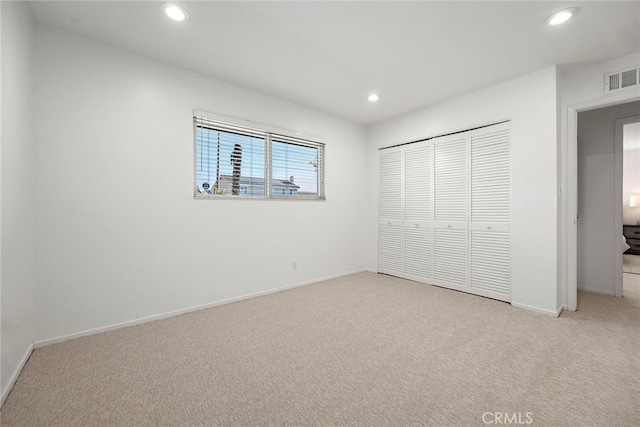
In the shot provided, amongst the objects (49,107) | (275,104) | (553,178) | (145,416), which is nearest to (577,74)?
(553,178)

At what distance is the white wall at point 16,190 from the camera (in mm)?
1632

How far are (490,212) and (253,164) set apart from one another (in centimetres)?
305

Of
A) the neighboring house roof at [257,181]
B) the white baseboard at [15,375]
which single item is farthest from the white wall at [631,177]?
the white baseboard at [15,375]

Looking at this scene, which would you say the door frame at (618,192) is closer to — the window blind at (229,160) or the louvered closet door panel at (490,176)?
the louvered closet door panel at (490,176)

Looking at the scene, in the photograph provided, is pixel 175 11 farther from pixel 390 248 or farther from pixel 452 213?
pixel 390 248

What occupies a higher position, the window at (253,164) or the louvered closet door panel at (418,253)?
the window at (253,164)

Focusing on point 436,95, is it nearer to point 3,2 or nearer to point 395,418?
point 395,418

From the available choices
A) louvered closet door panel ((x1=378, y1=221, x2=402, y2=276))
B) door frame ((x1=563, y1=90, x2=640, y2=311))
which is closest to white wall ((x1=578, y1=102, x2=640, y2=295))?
door frame ((x1=563, y1=90, x2=640, y2=311))

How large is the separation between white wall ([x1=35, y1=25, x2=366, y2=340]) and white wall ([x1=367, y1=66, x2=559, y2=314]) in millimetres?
2781

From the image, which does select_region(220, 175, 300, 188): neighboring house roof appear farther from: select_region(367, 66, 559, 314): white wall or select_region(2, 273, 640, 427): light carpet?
select_region(367, 66, 559, 314): white wall

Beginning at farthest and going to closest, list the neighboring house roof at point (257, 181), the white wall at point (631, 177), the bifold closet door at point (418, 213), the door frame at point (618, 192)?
the white wall at point (631, 177), the bifold closet door at point (418, 213), the door frame at point (618, 192), the neighboring house roof at point (257, 181)

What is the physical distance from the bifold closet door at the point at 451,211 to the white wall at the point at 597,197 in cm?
178

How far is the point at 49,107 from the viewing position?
7.29 feet

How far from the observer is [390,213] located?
177 inches
